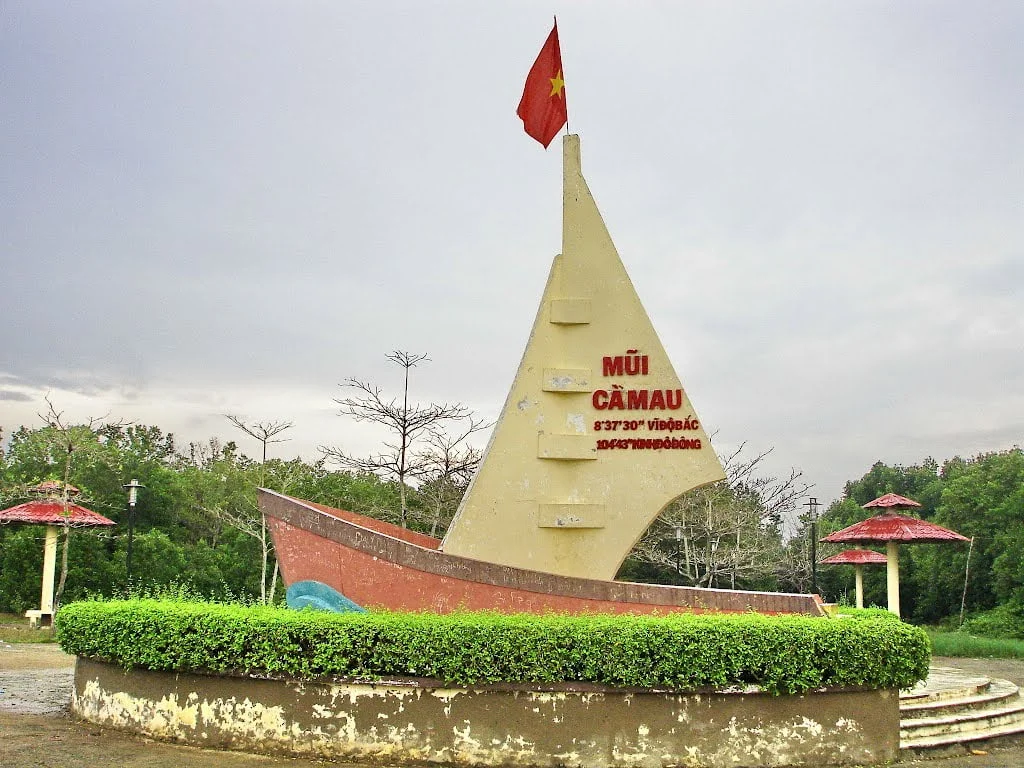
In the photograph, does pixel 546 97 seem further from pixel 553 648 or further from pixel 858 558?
pixel 858 558

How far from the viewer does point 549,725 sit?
778cm

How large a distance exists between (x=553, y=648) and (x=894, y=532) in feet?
40.5

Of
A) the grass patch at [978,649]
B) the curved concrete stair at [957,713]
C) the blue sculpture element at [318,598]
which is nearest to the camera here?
the curved concrete stair at [957,713]

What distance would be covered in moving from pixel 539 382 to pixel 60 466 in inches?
969

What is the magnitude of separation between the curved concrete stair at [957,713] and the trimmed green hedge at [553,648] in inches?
55.2

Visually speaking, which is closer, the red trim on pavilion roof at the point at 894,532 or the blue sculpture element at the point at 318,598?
the blue sculpture element at the point at 318,598

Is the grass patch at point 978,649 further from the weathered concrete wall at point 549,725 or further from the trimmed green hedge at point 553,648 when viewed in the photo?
the weathered concrete wall at point 549,725

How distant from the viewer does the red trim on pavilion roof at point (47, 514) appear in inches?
808

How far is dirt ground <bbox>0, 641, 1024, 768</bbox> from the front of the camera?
25.2 feet

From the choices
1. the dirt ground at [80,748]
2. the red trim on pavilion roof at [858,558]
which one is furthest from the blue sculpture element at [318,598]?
the red trim on pavilion roof at [858,558]

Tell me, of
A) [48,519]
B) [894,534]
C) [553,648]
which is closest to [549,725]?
[553,648]

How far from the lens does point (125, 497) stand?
29344 mm

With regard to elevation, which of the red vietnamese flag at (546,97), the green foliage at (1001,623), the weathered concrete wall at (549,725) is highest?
the red vietnamese flag at (546,97)

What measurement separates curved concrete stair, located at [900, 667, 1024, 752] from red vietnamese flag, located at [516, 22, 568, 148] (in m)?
7.28
